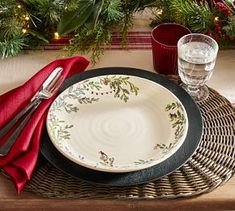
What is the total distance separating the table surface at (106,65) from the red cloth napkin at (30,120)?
0.02 meters

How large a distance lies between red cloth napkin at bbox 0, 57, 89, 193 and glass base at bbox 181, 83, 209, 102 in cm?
Result: 20

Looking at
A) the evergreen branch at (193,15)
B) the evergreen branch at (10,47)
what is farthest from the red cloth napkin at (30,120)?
the evergreen branch at (193,15)

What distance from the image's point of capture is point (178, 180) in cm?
76

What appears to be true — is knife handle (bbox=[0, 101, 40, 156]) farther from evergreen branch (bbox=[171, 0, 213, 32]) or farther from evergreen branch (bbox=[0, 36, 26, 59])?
evergreen branch (bbox=[171, 0, 213, 32])

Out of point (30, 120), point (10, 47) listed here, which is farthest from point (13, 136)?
point (10, 47)

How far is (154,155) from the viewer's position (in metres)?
0.79

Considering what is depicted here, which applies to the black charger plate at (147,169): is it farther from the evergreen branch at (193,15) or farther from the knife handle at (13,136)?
the evergreen branch at (193,15)

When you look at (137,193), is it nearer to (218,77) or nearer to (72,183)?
(72,183)

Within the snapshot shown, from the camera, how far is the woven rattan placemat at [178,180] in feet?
2.44

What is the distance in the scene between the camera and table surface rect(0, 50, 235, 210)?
74 cm

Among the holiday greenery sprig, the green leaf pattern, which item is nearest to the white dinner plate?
the green leaf pattern

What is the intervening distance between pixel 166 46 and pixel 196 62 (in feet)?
0.26

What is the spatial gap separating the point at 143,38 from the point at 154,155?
14.6 inches

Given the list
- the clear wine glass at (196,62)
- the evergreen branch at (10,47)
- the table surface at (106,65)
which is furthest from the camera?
the evergreen branch at (10,47)
